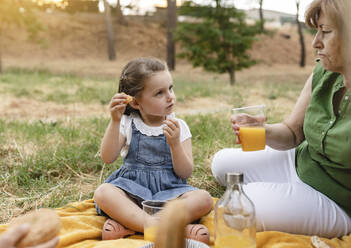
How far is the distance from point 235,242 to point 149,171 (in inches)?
29.2

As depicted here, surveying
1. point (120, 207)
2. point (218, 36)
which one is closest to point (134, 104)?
point (120, 207)

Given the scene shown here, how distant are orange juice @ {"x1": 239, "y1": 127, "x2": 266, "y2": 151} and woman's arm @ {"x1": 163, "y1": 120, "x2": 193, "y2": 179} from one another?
315 millimetres

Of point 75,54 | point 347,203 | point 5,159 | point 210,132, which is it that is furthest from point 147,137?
point 75,54

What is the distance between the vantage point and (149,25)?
74.8 feet

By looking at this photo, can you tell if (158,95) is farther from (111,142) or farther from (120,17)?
(120,17)

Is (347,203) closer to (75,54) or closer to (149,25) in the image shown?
(75,54)

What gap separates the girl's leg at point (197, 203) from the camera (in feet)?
6.48

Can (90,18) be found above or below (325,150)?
above

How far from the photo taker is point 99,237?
6.53ft

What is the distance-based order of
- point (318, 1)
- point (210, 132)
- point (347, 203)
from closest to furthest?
point (318, 1), point (347, 203), point (210, 132)

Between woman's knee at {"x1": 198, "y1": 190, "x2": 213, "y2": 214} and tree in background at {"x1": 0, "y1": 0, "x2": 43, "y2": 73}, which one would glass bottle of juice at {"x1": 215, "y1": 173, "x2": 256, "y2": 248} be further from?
tree in background at {"x1": 0, "y1": 0, "x2": 43, "y2": 73}

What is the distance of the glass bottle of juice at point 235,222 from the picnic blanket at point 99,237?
0.23 m

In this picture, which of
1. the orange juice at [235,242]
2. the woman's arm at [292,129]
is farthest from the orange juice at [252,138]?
the orange juice at [235,242]

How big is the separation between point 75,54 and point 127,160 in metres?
18.6
